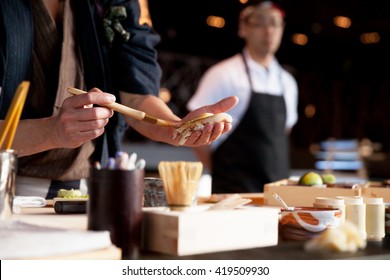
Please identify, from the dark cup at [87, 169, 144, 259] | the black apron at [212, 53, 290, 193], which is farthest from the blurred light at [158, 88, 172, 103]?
the dark cup at [87, 169, 144, 259]

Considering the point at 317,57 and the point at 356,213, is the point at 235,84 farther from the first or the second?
the point at 317,57

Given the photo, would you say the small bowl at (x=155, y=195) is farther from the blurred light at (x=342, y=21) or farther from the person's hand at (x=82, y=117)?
the blurred light at (x=342, y=21)

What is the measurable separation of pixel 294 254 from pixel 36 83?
1.08 metres

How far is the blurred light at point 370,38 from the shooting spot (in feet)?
27.8

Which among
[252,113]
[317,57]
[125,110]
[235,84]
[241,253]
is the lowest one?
[241,253]

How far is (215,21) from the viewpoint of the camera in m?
7.61

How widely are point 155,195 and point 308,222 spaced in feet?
1.10

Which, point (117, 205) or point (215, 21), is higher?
point (215, 21)

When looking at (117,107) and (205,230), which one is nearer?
(205,230)

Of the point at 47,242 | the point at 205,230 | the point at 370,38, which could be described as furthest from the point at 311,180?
the point at 370,38

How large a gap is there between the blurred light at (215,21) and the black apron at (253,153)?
4058mm

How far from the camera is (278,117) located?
11.8 feet

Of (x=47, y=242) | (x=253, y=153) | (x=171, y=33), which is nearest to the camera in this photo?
(x=47, y=242)
